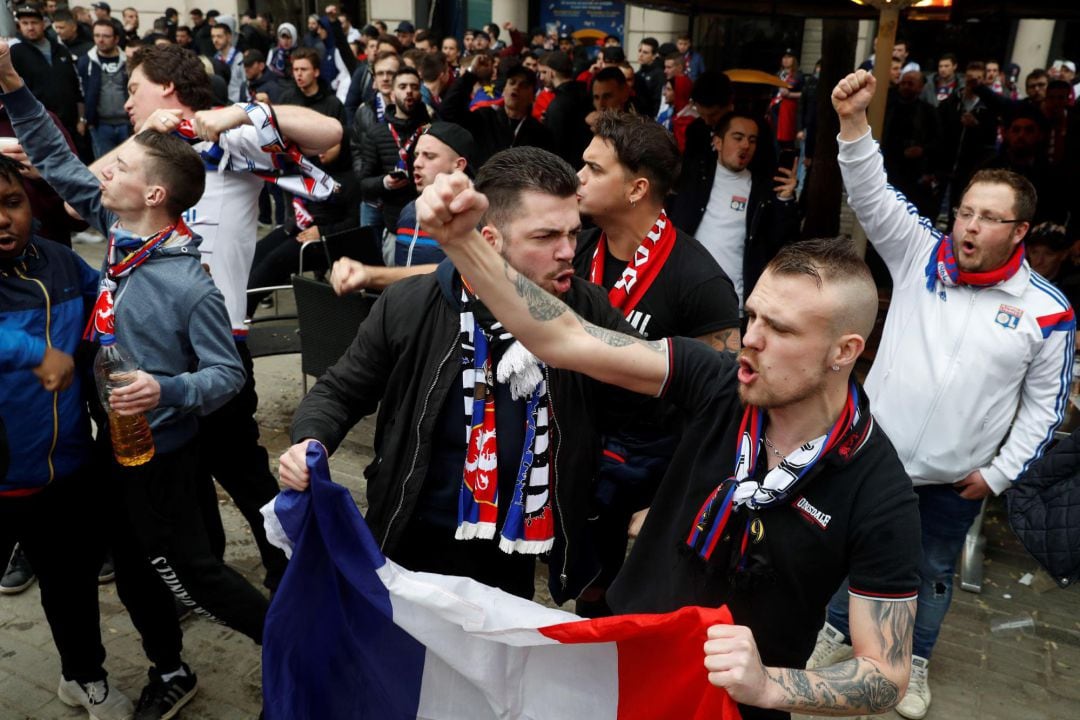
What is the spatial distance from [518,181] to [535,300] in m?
0.59

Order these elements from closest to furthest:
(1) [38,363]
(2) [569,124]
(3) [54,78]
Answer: (1) [38,363], (2) [569,124], (3) [54,78]

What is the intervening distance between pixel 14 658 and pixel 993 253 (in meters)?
4.19

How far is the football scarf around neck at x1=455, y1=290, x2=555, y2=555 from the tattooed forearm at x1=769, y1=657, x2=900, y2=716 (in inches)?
40.3

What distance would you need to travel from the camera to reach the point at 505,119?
8.08 meters

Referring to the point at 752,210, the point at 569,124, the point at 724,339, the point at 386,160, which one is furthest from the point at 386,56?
the point at 724,339

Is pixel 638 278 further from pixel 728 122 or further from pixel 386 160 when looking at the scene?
pixel 386 160

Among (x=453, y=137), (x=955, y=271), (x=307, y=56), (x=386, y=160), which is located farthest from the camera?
(x=307, y=56)

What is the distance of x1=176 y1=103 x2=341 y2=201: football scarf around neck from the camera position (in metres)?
3.95

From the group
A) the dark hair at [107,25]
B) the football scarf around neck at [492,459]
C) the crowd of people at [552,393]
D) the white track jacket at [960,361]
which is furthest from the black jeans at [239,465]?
the dark hair at [107,25]

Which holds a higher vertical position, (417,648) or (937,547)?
(417,648)

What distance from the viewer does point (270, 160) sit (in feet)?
13.4

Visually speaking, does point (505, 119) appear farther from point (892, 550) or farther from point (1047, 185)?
point (892, 550)

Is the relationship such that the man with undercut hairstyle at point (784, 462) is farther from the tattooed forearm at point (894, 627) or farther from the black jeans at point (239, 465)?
the black jeans at point (239, 465)

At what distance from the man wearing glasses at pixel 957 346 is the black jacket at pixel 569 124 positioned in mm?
4915
